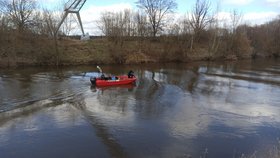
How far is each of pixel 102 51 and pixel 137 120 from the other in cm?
3564

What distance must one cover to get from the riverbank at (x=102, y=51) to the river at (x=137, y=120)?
654 inches

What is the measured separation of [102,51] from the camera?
53.2 metres

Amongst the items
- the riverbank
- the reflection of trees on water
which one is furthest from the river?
the riverbank

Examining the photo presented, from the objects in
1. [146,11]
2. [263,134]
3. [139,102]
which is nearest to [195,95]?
[139,102]

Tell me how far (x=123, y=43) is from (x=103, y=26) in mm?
4729

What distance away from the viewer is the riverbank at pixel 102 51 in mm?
45906

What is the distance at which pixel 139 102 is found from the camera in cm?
2320

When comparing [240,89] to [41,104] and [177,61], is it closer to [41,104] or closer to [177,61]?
[41,104]

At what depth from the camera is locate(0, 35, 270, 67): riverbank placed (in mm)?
45906

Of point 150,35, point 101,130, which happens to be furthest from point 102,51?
point 101,130

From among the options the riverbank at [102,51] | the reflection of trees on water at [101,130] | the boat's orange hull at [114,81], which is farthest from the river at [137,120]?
the riverbank at [102,51]

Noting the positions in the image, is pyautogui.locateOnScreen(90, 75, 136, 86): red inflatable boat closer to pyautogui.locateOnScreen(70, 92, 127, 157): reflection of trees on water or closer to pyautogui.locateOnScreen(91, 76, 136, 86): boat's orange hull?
pyautogui.locateOnScreen(91, 76, 136, 86): boat's orange hull

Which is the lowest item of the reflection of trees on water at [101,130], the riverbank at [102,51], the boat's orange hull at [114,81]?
the reflection of trees on water at [101,130]

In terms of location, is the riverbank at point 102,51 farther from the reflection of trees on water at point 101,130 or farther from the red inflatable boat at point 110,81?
the reflection of trees on water at point 101,130
